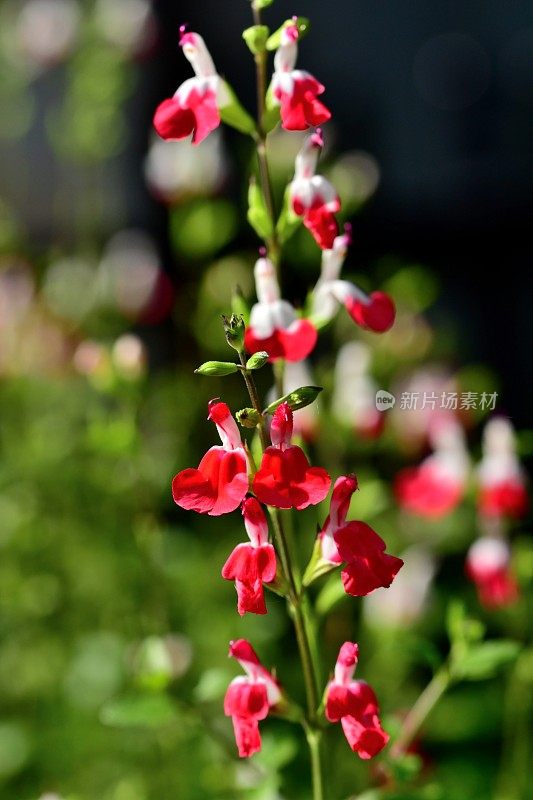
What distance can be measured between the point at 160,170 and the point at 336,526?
4.26ft

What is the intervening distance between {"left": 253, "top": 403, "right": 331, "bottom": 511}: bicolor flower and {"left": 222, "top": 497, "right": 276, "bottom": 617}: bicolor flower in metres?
0.05

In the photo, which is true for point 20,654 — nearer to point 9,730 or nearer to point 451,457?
point 9,730

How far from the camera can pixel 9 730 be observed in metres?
1.73

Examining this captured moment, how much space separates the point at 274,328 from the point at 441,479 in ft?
2.53

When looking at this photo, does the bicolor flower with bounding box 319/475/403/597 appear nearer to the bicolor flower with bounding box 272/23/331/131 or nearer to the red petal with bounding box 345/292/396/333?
the red petal with bounding box 345/292/396/333

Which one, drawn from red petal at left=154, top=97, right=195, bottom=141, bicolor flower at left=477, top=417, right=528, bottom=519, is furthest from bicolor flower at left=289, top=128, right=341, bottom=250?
bicolor flower at left=477, top=417, right=528, bottom=519

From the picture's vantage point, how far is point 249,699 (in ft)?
2.57

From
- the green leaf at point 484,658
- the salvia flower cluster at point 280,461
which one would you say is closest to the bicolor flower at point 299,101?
the salvia flower cluster at point 280,461

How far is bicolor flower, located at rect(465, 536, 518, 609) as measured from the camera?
1.29 meters

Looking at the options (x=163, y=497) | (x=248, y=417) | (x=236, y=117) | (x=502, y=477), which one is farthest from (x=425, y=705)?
(x=163, y=497)

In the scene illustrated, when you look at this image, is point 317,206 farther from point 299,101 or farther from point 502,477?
point 502,477

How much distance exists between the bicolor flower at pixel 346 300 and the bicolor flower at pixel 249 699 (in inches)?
12.3

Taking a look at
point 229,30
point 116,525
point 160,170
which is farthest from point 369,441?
point 229,30

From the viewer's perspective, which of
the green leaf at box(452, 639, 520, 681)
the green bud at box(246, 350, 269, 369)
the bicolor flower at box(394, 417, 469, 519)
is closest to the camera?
the green bud at box(246, 350, 269, 369)
